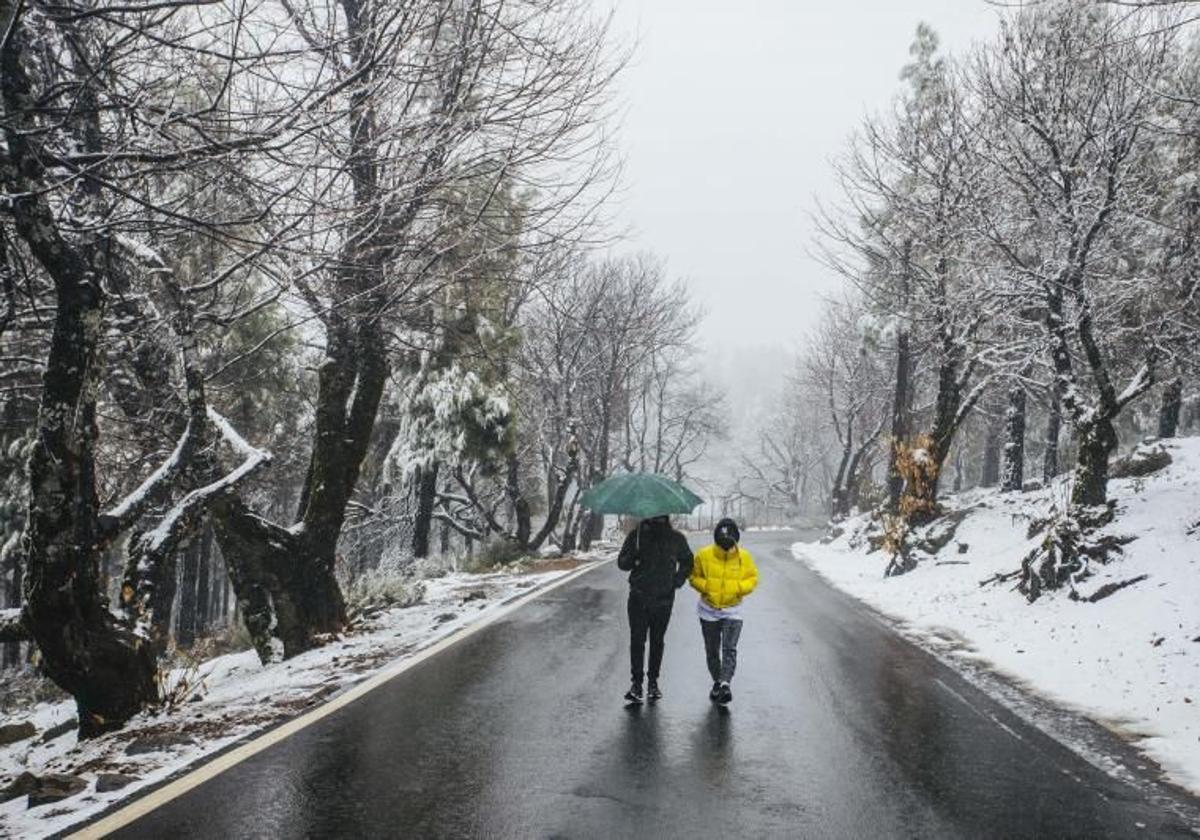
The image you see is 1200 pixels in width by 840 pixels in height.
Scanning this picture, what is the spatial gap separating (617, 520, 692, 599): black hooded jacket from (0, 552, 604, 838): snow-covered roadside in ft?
8.98

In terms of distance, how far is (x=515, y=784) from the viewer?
16.5 feet

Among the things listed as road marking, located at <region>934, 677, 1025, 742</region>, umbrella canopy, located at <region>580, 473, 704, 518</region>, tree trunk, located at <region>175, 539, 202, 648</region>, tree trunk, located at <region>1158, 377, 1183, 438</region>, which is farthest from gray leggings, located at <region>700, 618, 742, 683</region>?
tree trunk, located at <region>1158, 377, 1183, 438</region>

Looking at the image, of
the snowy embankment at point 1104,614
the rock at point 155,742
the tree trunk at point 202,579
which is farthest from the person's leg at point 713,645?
the tree trunk at point 202,579

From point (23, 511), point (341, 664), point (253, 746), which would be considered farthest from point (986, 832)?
point (23, 511)

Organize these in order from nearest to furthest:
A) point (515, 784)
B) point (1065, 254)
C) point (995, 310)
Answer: point (515, 784) < point (1065, 254) < point (995, 310)

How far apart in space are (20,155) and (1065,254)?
13.8 meters

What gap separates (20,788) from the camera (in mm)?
5086

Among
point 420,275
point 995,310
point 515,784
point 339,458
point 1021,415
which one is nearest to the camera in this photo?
point 515,784

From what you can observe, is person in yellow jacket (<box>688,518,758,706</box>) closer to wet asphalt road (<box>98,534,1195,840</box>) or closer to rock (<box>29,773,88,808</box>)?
wet asphalt road (<box>98,534,1195,840</box>)

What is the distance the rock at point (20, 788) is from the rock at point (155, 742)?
553mm

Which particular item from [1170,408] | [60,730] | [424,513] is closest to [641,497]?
[60,730]

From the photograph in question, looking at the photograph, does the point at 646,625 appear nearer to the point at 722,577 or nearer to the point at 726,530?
the point at 722,577

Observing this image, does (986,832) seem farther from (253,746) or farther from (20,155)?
(20,155)

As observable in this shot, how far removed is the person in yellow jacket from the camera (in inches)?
287
